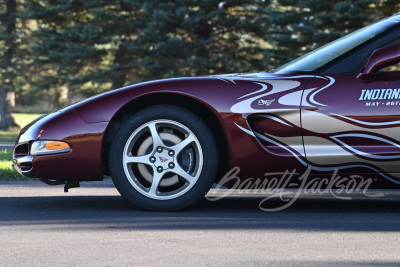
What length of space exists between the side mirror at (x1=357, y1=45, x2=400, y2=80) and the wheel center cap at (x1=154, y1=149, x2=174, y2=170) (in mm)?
1475

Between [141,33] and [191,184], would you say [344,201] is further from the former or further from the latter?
[141,33]

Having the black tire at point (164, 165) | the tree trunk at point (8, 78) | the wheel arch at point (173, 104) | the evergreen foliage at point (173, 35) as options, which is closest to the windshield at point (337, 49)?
the wheel arch at point (173, 104)

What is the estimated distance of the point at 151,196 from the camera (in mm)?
4863

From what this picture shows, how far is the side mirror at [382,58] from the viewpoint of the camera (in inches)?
186

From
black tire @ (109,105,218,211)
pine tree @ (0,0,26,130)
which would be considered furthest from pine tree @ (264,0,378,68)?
black tire @ (109,105,218,211)

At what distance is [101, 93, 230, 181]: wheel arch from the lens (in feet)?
16.1

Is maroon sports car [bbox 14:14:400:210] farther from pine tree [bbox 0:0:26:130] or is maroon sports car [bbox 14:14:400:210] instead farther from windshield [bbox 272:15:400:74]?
pine tree [bbox 0:0:26:130]

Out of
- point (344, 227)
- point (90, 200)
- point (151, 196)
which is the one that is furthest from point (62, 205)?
point (344, 227)

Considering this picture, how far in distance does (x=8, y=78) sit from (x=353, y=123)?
33.2 meters

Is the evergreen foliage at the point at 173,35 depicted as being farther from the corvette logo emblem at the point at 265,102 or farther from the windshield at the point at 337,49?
the corvette logo emblem at the point at 265,102

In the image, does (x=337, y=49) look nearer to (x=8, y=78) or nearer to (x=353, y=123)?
(x=353, y=123)

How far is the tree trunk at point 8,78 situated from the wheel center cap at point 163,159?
31.9 m

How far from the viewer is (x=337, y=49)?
5.17 metres

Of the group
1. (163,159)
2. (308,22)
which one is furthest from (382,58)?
(308,22)
